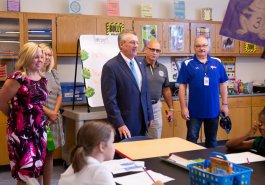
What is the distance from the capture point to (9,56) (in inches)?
184

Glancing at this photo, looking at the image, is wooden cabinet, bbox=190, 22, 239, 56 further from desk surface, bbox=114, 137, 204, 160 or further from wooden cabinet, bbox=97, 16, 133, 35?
desk surface, bbox=114, 137, 204, 160

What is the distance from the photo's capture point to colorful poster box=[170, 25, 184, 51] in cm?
561

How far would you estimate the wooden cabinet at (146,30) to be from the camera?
5348 mm

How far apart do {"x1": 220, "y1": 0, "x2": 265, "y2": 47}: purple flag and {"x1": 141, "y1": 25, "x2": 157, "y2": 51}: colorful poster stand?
4.09m

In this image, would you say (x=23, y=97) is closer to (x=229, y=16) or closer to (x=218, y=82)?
(x=229, y=16)

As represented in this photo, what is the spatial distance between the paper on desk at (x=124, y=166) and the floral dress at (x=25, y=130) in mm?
880

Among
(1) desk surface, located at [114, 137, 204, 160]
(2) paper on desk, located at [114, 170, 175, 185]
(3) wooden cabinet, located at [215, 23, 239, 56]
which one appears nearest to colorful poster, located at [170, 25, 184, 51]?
(3) wooden cabinet, located at [215, 23, 239, 56]

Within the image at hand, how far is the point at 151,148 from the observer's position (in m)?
→ 2.47

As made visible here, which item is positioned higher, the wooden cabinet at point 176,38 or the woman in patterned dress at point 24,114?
the wooden cabinet at point 176,38

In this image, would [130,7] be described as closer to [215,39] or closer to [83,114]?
[215,39]

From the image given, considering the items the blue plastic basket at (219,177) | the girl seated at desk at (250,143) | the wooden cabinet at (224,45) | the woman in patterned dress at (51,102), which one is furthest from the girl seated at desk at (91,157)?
the wooden cabinet at (224,45)

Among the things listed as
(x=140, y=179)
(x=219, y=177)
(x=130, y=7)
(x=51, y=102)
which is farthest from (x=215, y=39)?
(x=219, y=177)

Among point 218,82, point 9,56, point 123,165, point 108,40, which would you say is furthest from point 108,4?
point 123,165

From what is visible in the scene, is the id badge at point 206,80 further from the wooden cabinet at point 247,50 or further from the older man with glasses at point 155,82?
the wooden cabinet at point 247,50
